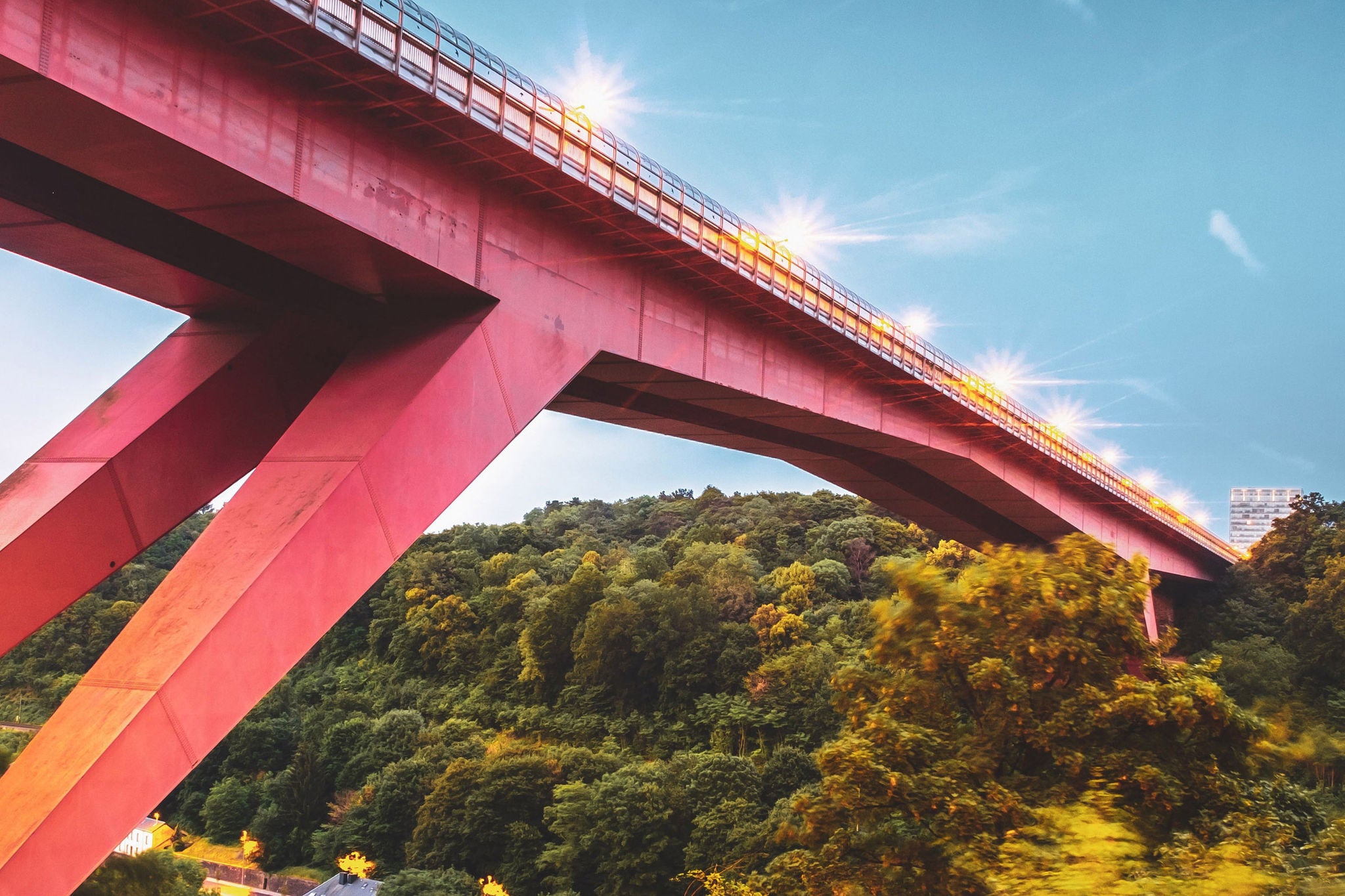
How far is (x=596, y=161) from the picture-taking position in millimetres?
14758

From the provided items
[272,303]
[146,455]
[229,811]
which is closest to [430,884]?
[229,811]

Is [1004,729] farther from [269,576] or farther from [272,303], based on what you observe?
[272,303]

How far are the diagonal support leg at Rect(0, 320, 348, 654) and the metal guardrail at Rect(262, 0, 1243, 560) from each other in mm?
4354

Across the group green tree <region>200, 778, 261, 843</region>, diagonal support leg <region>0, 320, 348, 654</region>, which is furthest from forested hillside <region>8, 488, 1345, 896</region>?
diagonal support leg <region>0, 320, 348, 654</region>

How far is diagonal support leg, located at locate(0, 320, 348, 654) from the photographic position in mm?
11594

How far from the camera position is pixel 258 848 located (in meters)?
51.2

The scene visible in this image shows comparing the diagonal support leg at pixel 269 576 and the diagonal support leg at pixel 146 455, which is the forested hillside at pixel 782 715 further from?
the diagonal support leg at pixel 269 576

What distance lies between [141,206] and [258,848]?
48.5 metres

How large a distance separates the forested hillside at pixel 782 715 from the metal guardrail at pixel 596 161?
21.1 ft

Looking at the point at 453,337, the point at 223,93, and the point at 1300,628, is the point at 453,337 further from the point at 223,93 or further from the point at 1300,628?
the point at 1300,628

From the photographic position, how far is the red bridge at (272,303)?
352 inches

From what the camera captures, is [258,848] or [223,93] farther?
[258,848]

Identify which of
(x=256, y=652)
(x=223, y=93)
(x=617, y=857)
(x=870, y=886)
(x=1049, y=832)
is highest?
(x=223, y=93)

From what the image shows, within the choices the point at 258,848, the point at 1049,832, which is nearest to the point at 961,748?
the point at 1049,832
